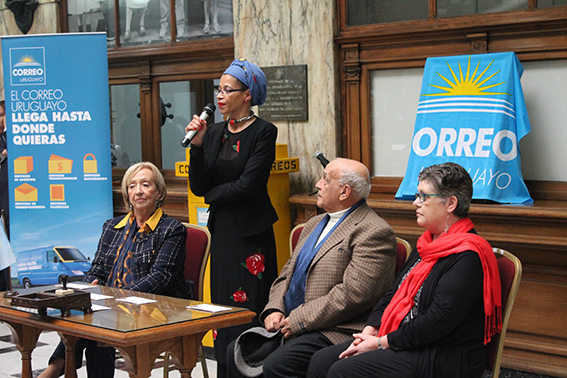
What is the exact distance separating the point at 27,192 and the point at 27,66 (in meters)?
0.98

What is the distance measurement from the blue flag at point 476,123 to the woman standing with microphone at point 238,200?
107 cm

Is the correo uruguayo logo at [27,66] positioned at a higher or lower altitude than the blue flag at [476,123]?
higher

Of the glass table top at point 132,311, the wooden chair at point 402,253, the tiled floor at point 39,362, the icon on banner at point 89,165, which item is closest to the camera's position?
the glass table top at point 132,311

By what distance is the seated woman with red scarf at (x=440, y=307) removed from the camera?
255cm

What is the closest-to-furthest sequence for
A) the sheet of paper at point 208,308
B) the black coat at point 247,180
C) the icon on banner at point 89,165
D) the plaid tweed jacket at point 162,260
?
the sheet of paper at point 208,308 → the plaid tweed jacket at point 162,260 → the black coat at point 247,180 → the icon on banner at point 89,165

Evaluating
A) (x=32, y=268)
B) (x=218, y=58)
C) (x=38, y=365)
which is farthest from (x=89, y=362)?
(x=218, y=58)

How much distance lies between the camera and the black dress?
365 cm

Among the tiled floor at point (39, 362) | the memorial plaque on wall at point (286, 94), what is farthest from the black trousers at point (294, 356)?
the memorial plaque on wall at point (286, 94)

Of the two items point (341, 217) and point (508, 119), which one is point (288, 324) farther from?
point (508, 119)

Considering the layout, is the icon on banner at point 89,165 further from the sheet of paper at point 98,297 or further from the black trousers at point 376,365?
the black trousers at point 376,365

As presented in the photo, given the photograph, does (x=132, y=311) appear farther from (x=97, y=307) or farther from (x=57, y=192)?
(x=57, y=192)

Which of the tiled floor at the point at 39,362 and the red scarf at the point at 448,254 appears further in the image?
the tiled floor at the point at 39,362

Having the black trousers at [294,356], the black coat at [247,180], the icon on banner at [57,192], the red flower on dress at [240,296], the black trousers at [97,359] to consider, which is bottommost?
the black trousers at [97,359]

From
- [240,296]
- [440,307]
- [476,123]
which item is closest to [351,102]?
[476,123]
